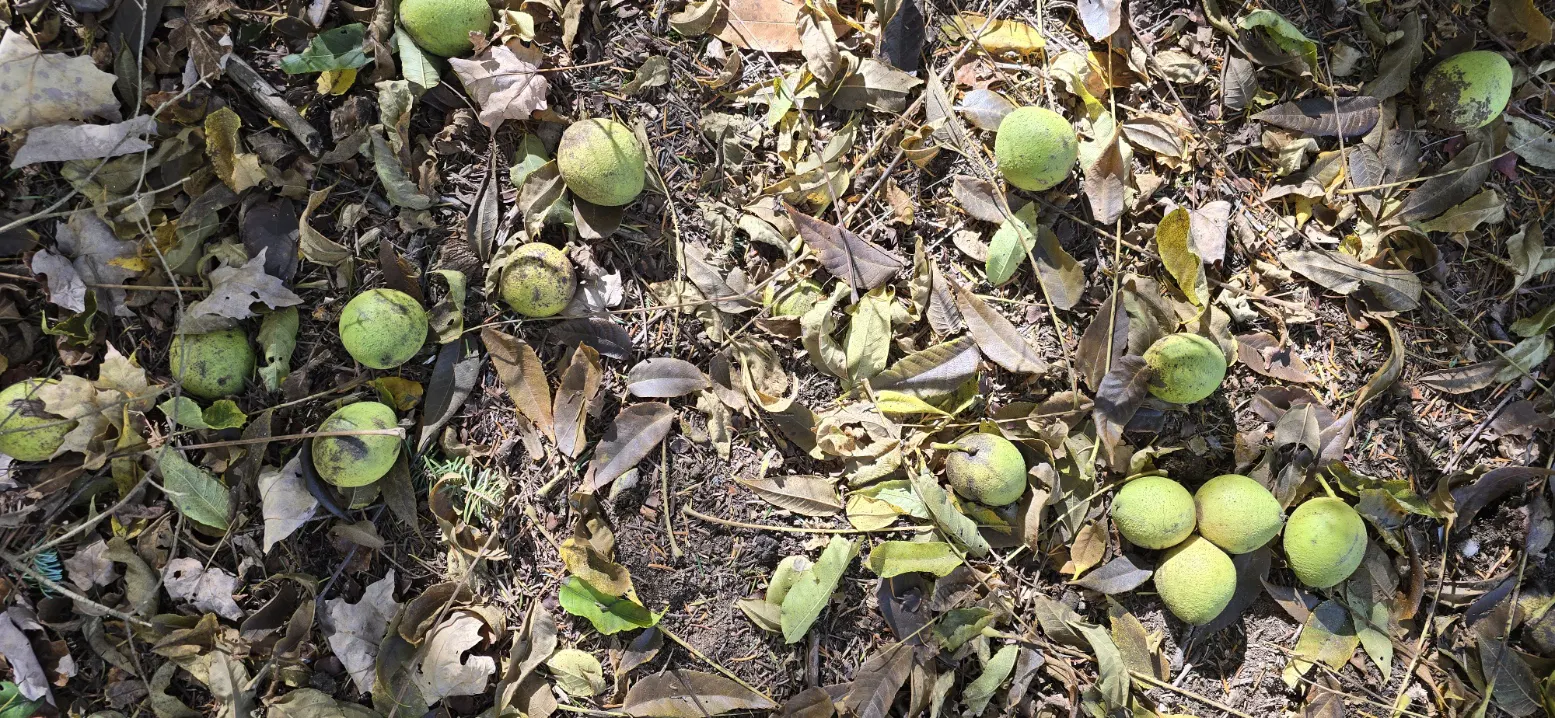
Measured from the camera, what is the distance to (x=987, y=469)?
101 inches

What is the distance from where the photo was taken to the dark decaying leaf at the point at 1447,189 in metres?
2.76

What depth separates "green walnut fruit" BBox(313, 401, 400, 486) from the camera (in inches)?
99.3

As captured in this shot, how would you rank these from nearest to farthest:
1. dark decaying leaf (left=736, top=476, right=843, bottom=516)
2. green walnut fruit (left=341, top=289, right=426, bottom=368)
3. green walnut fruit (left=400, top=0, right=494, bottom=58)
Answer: green walnut fruit (left=341, top=289, right=426, bottom=368), green walnut fruit (left=400, top=0, right=494, bottom=58), dark decaying leaf (left=736, top=476, right=843, bottom=516)

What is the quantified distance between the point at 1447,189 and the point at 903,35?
6.08 ft

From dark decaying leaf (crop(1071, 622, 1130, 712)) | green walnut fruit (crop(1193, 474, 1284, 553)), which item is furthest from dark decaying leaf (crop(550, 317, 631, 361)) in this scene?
green walnut fruit (crop(1193, 474, 1284, 553))

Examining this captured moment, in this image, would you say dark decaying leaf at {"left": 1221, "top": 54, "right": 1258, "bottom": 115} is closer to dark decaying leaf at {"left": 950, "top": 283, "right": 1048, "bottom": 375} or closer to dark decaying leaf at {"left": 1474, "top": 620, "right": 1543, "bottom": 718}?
dark decaying leaf at {"left": 950, "top": 283, "right": 1048, "bottom": 375}

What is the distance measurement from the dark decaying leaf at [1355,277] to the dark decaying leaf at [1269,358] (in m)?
0.26

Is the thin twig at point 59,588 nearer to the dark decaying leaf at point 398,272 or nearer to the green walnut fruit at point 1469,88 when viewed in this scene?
the dark decaying leaf at point 398,272

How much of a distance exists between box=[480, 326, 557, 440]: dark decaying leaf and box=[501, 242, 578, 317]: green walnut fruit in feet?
0.43

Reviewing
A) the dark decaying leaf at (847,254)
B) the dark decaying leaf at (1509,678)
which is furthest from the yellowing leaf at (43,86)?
the dark decaying leaf at (1509,678)

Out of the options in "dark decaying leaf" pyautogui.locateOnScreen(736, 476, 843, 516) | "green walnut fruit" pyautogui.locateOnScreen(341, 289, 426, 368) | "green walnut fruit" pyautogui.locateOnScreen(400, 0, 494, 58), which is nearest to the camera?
"green walnut fruit" pyautogui.locateOnScreen(341, 289, 426, 368)

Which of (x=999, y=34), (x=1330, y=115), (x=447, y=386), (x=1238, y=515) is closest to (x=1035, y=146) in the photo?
(x=999, y=34)

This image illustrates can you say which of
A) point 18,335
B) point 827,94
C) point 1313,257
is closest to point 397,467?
point 18,335

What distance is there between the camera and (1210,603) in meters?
2.54
